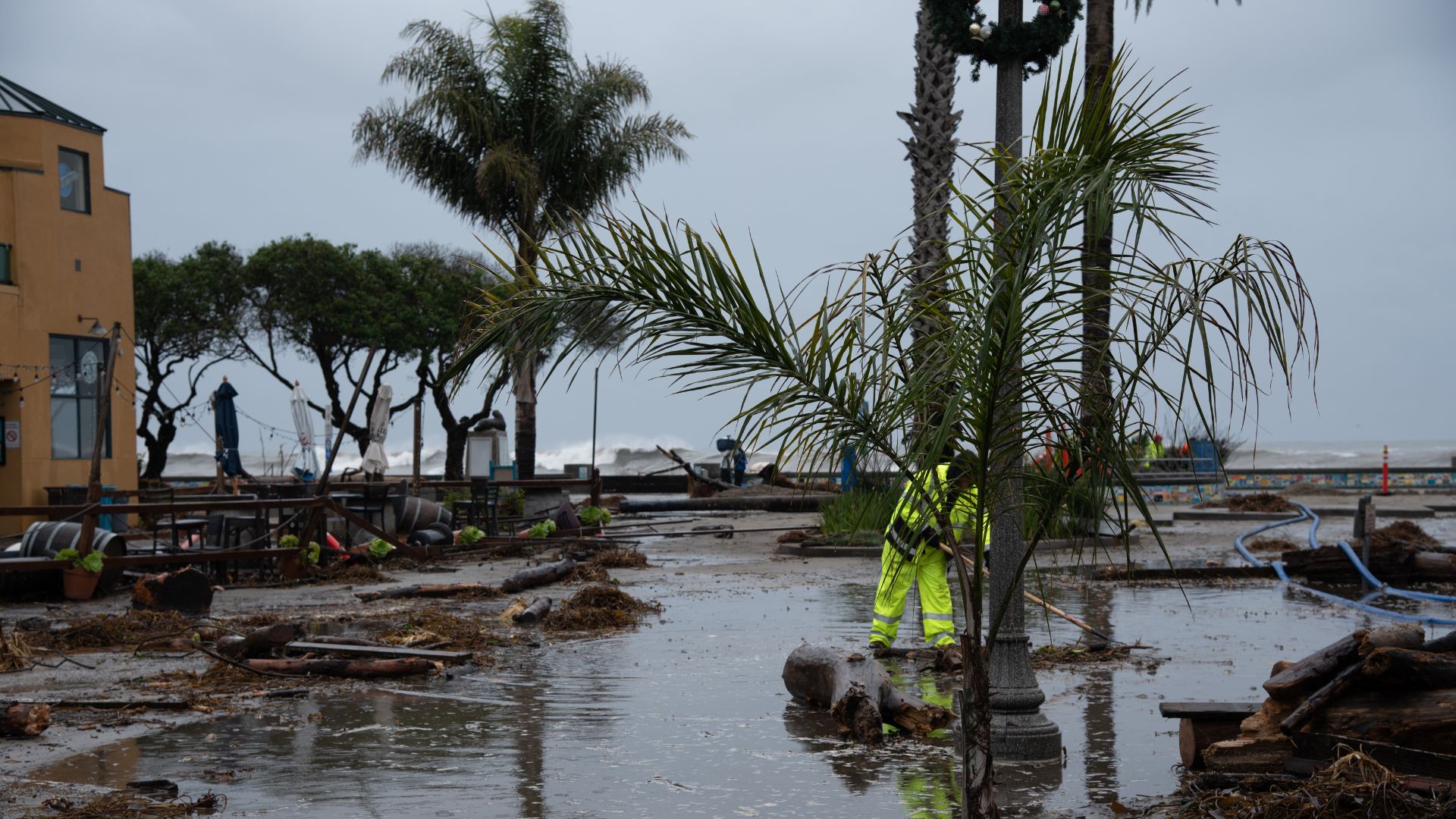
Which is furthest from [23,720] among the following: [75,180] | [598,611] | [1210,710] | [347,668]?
[75,180]

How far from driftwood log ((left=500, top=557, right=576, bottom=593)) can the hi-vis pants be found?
20.2 ft

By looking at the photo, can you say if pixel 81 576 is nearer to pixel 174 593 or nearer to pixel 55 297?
pixel 174 593

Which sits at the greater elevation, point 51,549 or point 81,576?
point 51,549

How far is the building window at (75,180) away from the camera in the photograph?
26016mm

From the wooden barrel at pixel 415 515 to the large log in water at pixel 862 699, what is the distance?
546 inches

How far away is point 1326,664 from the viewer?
5738mm

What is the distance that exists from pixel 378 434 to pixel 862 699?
62.5 ft

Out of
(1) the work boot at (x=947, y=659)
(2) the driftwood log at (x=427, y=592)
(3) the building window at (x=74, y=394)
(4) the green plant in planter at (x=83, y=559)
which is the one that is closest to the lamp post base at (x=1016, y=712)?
(1) the work boot at (x=947, y=659)

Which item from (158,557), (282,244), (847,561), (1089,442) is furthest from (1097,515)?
(282,244)

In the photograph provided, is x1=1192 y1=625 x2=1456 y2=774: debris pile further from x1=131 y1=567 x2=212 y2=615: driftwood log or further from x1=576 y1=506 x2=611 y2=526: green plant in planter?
x1=576 y1=506 x2=611 y2=526: green plant in planter

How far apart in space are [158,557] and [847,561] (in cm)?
898

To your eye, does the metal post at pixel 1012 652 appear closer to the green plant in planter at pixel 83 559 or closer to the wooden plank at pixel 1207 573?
the wooden plank at pixel 1207 573

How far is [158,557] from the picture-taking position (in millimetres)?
14492

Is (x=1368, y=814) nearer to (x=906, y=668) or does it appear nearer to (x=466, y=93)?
(x=906, y=668)
